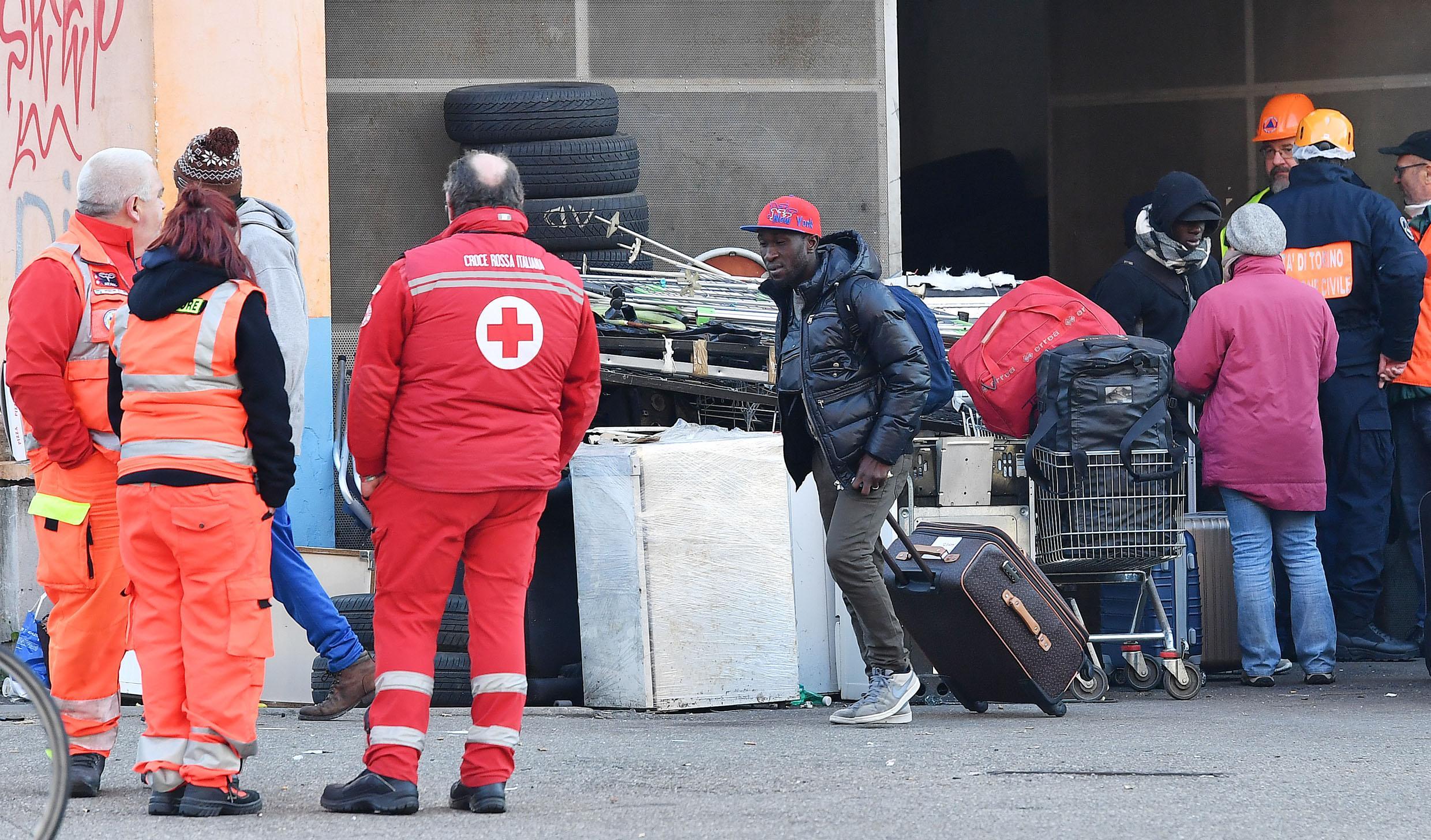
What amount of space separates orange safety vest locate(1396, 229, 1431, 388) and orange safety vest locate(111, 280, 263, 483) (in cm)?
613

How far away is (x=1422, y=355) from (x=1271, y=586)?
159 cm

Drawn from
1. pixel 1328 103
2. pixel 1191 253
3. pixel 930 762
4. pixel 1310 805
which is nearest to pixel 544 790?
pixel 930 762

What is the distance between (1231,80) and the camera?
1683 cm

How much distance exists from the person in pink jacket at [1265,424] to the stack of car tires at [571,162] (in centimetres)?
327

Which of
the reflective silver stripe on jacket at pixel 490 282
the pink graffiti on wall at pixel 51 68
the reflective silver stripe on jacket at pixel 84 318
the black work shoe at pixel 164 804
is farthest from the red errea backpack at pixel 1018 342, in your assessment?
the pink graffiti on wall at pixel 51 68

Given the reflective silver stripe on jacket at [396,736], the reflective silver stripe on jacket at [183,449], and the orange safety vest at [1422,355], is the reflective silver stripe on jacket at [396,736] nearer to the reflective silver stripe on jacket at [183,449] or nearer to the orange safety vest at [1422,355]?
the reflective silver stripe on jacket at [183,449]

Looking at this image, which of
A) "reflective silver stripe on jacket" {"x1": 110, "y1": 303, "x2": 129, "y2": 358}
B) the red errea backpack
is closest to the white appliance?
the red errea backpack

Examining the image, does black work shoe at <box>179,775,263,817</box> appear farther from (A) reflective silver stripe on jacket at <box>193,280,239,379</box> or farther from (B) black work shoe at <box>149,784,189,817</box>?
(A) reflective silver stripe on jacket at <box>193,280,239,379</box>

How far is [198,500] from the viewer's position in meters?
4.72

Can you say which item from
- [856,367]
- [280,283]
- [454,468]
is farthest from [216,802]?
[856,367]

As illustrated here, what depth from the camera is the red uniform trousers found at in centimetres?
477

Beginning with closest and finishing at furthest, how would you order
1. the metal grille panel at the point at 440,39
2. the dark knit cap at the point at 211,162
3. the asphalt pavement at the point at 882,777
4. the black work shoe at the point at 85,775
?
1. the asphalt pavement at the point at 882,777
2. the black work shoe at the point at 85,775
3. the dark knit cap at the point at 211,162
4. the metal grille panel at the point at 440,39

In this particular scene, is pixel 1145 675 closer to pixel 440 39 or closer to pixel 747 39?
pixel 747 39

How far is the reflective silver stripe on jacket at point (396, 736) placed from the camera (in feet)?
15.5
